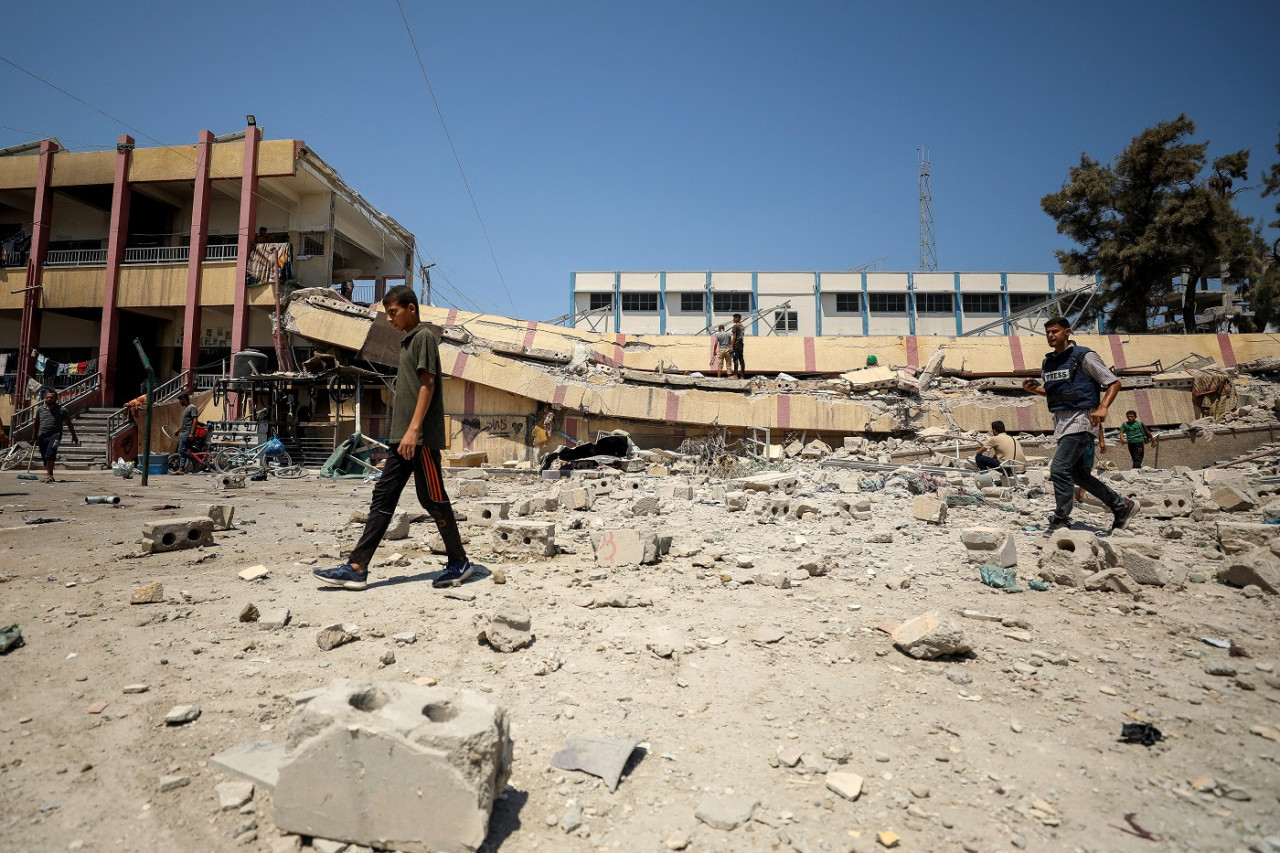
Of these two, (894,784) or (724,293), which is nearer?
(894,784)

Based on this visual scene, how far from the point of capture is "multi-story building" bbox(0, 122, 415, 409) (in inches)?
770

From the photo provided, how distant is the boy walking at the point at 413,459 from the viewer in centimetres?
324

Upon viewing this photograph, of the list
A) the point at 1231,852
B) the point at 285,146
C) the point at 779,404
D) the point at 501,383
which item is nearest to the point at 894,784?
the point at 1231,852

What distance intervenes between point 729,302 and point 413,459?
101 ft

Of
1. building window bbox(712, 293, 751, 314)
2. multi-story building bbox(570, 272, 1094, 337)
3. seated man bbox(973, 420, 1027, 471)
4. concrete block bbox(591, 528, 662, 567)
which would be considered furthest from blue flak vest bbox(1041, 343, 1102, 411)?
building window bbox(712, 293, 751, 314)

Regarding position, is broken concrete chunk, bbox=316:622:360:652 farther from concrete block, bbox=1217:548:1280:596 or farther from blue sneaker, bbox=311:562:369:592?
concrete block, bbox=1217:548:1280:596

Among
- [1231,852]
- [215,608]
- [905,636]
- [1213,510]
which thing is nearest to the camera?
[1231,852]

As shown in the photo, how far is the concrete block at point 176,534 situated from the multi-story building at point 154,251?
16.6 m

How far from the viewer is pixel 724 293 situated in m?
32.5

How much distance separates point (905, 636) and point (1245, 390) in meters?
17.8

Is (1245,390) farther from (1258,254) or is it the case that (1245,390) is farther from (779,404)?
(1258,254)

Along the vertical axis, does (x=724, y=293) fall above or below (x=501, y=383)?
above

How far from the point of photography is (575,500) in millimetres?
6547

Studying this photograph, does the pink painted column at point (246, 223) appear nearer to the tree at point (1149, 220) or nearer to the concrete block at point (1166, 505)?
the concrete block at point (1166, 505)
